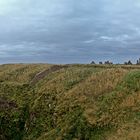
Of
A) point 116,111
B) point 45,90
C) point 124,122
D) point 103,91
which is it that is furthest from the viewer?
point 45,90

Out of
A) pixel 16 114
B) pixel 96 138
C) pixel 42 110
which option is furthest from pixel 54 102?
pixel 96 138

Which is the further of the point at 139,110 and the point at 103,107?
the point at 103,107

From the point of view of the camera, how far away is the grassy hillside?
24234 millimetres

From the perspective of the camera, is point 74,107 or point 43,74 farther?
point 43,74

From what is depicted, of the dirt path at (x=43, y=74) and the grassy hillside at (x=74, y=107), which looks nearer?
the grassy hillside at (x=74, y=107)

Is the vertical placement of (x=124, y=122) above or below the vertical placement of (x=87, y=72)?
below

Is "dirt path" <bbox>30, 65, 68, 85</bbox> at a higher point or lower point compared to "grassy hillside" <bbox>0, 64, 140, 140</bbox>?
higher

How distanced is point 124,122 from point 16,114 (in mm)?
10541

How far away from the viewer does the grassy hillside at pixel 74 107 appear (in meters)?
24.2

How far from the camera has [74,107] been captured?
2767 centimetres

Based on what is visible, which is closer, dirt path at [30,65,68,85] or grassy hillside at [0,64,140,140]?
grassy hillside at [0,64,140,140]

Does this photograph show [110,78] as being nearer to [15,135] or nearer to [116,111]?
[116,111]

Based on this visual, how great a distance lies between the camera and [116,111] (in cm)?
2512

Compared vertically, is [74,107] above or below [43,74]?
below
